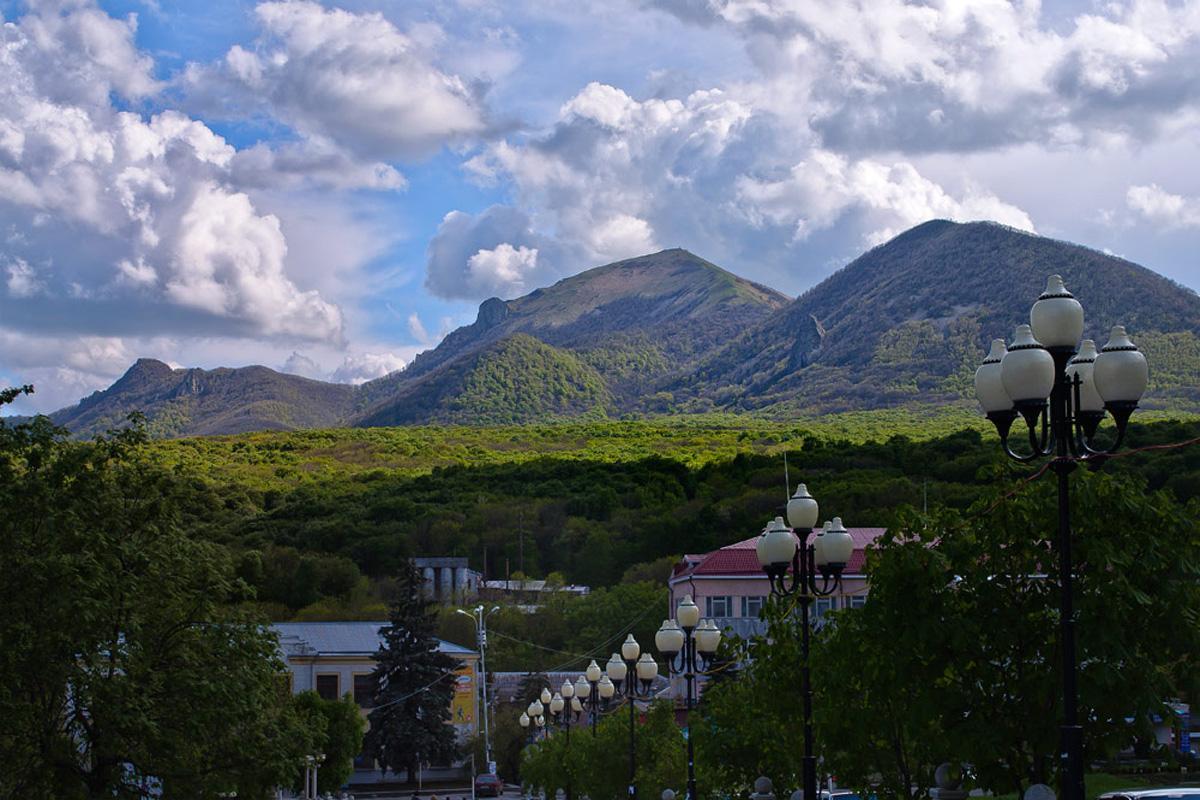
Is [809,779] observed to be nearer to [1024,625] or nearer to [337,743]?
[1024,625]

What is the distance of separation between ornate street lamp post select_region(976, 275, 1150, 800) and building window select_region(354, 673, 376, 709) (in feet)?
199

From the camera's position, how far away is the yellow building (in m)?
65.6

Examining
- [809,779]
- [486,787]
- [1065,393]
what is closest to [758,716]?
[809,779]

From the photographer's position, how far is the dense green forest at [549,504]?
86062mm

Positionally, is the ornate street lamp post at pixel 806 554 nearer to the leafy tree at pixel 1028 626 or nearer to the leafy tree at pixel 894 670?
the leafy tree at pixel 894 670

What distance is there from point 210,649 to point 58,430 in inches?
174

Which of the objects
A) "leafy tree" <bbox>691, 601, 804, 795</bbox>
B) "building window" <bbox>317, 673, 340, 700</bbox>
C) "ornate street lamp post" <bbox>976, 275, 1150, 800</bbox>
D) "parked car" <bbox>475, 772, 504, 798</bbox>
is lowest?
"parked car" <bbox>475, 772, 504, 798</bbox>

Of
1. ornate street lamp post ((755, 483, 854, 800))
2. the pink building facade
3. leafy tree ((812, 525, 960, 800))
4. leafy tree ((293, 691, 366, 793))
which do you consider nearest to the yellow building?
leafy tree ((293, 691, 366, 793))

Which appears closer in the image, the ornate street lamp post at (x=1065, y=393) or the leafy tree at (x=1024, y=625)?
the ornate street lamp post at (x=1065, y=393)

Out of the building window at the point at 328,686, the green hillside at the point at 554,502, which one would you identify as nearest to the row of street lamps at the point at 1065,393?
the green hillside at the point at 554,502

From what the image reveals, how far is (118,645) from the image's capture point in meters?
24.2

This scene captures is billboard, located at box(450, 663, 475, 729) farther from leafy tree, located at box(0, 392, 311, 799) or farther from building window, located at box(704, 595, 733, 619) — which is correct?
leafy tree, located at box(0, 392, 311, 799)

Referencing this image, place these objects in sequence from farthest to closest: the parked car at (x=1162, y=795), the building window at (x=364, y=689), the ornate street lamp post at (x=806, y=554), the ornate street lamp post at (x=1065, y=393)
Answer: the building window at (x=364, y=689) → the parked car at (x=1162, y=795) → the ornate street lamp post at (x=806, y=554) → the ornate street lamp post at (x=1065, y=393)

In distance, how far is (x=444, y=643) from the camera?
3049 inches
